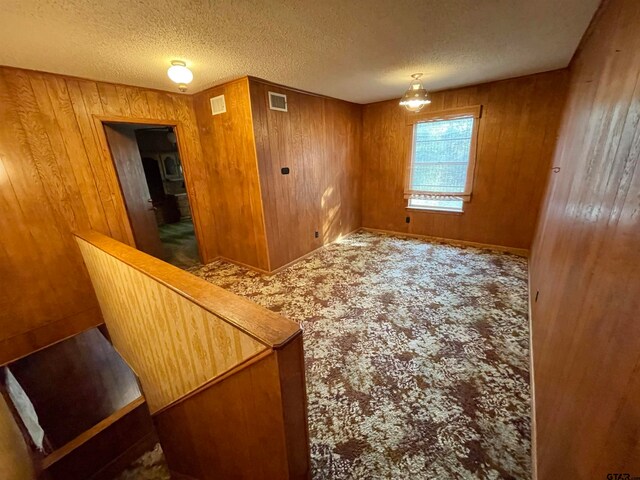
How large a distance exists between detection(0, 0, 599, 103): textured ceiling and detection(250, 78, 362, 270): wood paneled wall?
1.82 feet

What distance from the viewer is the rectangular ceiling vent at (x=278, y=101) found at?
9.78 ft

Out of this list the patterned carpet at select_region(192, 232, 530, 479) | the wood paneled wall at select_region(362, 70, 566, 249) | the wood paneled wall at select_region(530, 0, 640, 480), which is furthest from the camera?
the wood paneled wall at select_region(362, 70, 566, 249)

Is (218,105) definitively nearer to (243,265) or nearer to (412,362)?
(243,265)

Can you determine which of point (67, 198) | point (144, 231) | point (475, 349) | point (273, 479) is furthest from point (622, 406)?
point (144, 231)

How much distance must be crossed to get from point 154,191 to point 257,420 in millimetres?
7131

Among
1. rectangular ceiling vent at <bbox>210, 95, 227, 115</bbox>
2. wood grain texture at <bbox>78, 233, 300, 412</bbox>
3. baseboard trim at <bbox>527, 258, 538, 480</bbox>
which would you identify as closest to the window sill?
baseboard trim at <bbox>527, 258, 538, 480</bbox>

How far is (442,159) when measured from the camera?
13.3 feet

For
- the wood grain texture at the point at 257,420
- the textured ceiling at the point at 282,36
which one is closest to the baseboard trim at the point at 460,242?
the textured ceiling at the point at 282,36

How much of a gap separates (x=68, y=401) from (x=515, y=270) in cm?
568

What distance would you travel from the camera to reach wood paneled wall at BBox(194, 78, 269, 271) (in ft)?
9.47

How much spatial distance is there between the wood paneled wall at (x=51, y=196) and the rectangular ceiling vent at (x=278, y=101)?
139cm

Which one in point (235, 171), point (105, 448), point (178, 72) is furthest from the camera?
point (235, 171)

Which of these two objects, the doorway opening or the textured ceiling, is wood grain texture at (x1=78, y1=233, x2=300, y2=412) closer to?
the doorway opening

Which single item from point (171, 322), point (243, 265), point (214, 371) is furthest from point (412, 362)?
point (243, 265)
